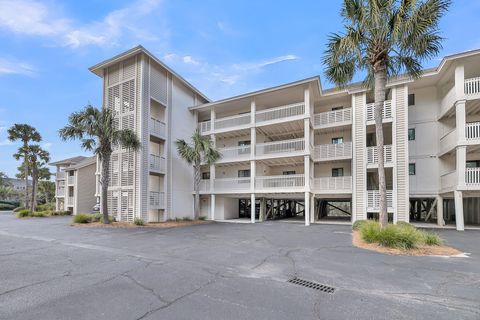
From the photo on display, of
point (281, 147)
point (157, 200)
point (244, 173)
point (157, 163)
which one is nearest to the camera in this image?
point (157, 200)

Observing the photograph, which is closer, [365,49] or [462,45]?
[365,49]

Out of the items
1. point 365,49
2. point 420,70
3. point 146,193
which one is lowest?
point 146,193

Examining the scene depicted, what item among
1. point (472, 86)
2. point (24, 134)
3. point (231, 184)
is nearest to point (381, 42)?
point (472, 86)

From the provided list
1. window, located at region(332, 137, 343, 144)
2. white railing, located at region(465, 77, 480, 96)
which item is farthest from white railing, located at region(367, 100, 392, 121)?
white railing, located at region(465, 77, 480, 96)

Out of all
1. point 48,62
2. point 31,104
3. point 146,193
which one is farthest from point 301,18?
point 31,104

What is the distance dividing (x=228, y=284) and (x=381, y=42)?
11.3 meters

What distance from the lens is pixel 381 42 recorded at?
1094 cm

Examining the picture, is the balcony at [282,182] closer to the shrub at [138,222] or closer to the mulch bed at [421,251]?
the shrub at [138,222]

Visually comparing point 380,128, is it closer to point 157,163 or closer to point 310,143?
point 310,143

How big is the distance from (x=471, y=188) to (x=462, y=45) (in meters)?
8.56

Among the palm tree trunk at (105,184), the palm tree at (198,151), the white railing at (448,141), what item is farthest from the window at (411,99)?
the palm tree trunk at (105,184)

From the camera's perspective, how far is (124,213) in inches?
727

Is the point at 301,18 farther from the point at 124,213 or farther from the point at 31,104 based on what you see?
the point at 31,104

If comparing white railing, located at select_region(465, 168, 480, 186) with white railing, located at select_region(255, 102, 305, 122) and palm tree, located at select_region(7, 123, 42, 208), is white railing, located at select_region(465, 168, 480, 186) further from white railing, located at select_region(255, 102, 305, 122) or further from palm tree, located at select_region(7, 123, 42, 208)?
palm tree, located at select_region(7, 123, 42, 208)
